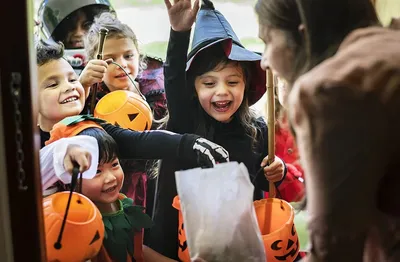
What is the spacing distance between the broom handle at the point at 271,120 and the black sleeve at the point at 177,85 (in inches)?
7.0

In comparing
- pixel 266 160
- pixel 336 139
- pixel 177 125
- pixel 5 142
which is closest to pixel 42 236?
pixel 5 142

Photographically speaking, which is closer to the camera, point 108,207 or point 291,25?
point 291,25

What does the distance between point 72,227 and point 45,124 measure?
233 millimetres

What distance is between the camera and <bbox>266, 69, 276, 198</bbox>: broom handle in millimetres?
1074

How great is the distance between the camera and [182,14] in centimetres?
108

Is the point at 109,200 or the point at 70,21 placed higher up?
the point at 70,21

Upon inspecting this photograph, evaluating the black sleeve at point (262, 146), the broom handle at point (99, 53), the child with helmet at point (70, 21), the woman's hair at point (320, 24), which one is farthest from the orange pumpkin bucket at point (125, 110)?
the woman's hair at point (320, 24)

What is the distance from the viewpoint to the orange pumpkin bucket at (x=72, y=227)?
1051mm

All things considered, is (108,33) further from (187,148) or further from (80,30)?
(187,148)

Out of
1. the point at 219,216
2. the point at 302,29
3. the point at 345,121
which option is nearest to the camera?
the point at 345,121

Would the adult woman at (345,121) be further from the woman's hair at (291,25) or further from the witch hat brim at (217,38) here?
the witch hat brim at (217,38)

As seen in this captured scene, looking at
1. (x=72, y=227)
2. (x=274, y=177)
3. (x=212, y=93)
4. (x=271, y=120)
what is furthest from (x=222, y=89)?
(x=72, y=227)

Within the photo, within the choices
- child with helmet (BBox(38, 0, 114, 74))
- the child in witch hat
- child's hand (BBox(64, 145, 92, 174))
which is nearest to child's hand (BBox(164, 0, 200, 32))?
the child in witch hat

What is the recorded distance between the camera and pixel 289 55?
99cm
